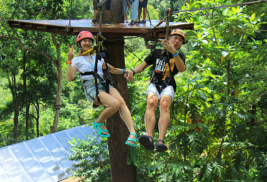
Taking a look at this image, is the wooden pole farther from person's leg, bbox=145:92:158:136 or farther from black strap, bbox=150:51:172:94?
person's leg, bbox=145:92:158:136

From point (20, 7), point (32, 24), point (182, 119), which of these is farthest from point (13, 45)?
point (182, 119)

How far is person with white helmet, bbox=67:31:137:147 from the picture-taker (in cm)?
339

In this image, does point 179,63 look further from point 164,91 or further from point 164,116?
point 164,116

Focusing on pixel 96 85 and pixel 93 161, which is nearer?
A: pixel 96 85

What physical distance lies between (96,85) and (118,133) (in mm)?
2594

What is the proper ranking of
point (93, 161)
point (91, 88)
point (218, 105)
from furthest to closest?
1. point (93, 161)
2. point (218, 105)
3. point (91, 88)

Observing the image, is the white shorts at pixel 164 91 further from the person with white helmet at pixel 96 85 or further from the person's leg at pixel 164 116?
the person with white helmet at pixel 96 85

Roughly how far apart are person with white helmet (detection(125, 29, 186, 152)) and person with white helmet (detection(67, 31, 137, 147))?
0.80 feet

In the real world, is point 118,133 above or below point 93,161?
above

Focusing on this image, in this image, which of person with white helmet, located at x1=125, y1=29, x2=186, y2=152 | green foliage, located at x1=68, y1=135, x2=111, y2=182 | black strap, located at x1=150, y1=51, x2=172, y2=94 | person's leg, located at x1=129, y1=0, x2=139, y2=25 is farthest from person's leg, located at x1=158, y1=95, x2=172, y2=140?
green foliage, located at x1=68, y1=135, x2=111, y2=182

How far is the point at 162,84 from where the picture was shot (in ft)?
12.3

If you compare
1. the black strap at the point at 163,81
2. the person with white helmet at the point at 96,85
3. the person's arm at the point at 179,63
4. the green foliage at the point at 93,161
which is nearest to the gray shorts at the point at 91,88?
the person with white helmet at the point at 96,85

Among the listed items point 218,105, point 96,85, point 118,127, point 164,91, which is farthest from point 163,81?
point 118,127

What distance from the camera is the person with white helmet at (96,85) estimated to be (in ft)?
11.1
